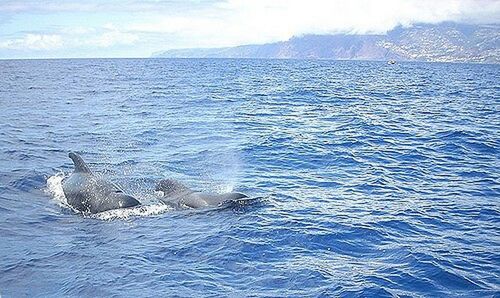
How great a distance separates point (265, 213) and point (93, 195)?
6177 mm

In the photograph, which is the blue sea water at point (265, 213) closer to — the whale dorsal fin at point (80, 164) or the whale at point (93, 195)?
the whale at point (93, 195)

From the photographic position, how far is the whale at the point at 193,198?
58.3 feet

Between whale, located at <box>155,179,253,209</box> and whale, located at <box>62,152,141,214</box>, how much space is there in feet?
4.44

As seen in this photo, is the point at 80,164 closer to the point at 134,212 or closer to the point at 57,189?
the point at 57,189

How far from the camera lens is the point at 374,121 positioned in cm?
3756

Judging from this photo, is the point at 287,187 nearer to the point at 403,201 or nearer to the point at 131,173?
the point at 403,201

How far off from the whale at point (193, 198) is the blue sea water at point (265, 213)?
0.53 meters

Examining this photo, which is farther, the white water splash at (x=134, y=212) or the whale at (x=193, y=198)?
the whale at (x=193, y=198)

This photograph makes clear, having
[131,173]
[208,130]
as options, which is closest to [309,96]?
[208,130]

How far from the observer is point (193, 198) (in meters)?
18.2

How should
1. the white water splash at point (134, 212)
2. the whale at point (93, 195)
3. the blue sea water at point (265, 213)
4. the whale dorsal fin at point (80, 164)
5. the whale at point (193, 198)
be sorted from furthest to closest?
the whale dorsal fin at point (80, 164) < the whale at point (193, 198) < the whale at point (93, 195) < the white water splash at point (134, 212) < the blue sea water at point (265, 213)

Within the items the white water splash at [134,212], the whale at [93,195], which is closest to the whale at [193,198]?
the white water splash at [134,212]

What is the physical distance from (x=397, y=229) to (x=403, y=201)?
10.2ft

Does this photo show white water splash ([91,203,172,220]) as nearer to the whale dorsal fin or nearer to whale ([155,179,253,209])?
whale ([155,179,253,209])
